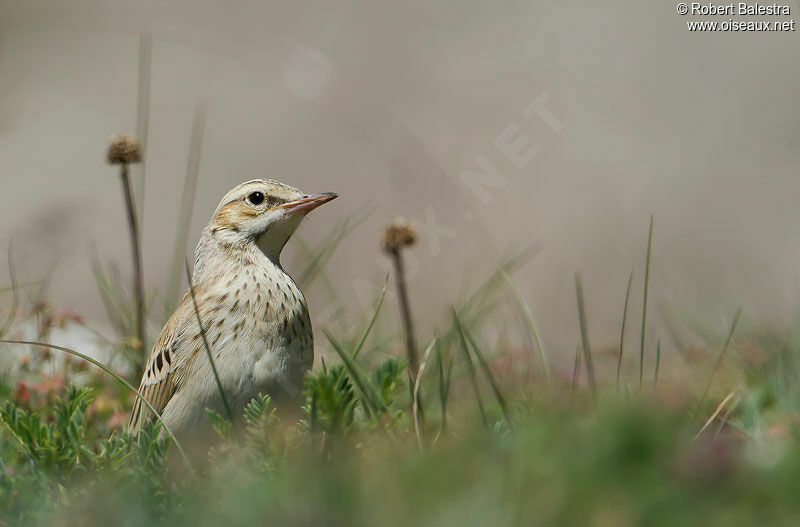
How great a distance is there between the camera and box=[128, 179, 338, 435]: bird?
13.6ft

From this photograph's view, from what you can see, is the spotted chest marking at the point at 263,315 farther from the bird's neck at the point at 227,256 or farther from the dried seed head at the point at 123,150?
the dried seed head at the point at 123,150

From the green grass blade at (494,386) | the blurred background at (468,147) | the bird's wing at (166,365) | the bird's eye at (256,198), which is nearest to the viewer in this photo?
the green grass blade at (494,386)

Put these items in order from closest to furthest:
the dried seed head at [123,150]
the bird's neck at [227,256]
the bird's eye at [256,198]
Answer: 1. the dried seed head at [123,150]
2. the bird's neck at [227,256]
3. the bird's eye at [256,198]

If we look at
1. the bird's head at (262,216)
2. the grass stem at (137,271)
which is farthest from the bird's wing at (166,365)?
the grass stem at (137,271)

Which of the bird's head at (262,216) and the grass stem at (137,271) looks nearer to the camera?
the bird's head at (262,216)

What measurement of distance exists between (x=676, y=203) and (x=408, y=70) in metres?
2.48

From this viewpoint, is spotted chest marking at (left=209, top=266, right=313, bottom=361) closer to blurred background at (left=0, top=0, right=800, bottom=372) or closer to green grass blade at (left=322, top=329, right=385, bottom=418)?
green grass blade at (left=322, top=329, right=385, bottom=418)

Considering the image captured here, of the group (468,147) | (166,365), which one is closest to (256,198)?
(166,365)

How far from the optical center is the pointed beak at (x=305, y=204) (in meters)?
4.64

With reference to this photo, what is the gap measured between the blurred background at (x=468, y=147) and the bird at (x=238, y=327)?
2.44 meters

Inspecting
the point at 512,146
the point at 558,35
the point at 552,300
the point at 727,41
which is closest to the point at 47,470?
the point at 552,300
